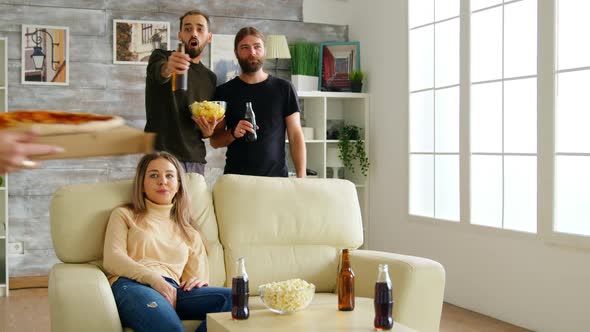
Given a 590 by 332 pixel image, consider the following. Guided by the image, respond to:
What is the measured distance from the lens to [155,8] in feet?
20.4

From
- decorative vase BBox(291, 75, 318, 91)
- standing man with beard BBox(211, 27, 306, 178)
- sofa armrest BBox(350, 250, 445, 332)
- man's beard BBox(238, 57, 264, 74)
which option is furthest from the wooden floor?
decorative vase BBox(291, 75, 318, 91)

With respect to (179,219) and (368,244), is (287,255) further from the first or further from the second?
(368,244)

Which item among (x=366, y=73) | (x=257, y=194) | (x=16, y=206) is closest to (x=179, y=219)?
(x=257, y=194)

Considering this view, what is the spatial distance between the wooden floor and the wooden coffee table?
180 centimetres

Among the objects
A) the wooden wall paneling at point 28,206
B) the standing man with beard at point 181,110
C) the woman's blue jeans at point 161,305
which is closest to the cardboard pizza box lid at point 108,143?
the woman's blue jeans at point 161,305

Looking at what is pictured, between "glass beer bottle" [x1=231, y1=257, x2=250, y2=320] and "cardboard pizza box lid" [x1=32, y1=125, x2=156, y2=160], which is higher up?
"cardboard pizza box lid" [x1=32, y1=125, x2=156, y2=160]

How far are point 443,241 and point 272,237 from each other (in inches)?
82.6

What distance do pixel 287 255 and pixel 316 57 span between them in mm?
3253

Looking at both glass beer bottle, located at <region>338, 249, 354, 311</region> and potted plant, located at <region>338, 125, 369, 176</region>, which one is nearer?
glass beer bottle, located at <region>338, 249, 354, 311</region>

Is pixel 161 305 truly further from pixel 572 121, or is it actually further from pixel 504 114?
pixel 504 114

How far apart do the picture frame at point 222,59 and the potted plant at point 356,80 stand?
942 millimetres

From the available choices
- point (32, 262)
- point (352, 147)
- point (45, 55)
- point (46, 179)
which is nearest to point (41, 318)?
point (32, 262)

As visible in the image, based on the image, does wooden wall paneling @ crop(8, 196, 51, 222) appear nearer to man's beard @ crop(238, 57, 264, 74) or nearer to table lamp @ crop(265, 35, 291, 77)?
table lamp @ crop(265, 35, 291, 77)

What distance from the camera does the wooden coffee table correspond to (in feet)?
8.68
